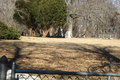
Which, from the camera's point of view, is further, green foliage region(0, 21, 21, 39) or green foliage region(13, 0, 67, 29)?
green foliage region(13, 0, 67, 29)

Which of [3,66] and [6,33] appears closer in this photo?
[3,66]

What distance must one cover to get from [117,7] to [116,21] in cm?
1122

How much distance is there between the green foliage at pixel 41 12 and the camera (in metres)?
22.9

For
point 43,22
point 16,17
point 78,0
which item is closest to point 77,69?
point 43,22

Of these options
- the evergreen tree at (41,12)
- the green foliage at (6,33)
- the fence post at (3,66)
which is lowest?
the fence post at (3,66)

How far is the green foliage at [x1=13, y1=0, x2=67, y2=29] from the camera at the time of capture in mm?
22859

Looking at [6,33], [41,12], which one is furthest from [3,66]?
[41,12]

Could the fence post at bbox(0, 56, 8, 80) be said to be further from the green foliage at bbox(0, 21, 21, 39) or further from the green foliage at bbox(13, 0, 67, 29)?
the green foliage at bbox(13, 0, 67, 29)

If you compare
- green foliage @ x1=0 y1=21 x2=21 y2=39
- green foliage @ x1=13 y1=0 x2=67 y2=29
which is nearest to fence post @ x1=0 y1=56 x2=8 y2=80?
green foliage @ x1=0 y1=21 x2=21 y2=39

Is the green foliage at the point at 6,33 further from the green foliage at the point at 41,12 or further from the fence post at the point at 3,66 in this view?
the fence post at the point at 3,66

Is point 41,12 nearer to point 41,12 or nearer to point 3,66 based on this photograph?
point 41,12

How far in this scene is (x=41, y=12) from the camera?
76.6ft

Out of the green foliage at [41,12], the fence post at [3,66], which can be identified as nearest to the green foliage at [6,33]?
the green foliage at [41,12]

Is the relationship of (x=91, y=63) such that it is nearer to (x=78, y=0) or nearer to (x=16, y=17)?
(x=16, y=17)
